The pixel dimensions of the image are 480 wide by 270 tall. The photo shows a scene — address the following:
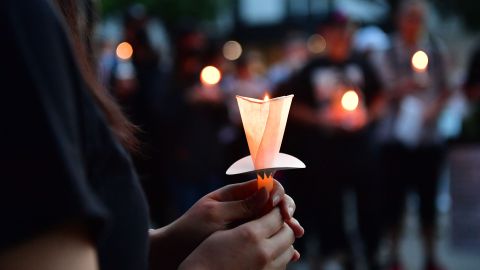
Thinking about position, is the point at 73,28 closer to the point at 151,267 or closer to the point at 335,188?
the point at 151,267

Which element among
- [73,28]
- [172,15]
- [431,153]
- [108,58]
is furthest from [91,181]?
[172,15]

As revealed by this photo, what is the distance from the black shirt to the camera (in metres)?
0.90

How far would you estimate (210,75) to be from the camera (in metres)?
6.42

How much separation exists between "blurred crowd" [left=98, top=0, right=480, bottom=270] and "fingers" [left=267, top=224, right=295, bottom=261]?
14.1 ft

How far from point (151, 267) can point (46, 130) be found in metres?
0.71

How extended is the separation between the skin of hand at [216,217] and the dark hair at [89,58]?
22cm

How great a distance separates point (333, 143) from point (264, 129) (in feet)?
15.4

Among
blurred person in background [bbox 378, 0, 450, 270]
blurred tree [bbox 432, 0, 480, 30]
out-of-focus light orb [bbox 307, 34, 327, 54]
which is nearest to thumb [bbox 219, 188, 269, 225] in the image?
blurred person in background [bbox 378, 0, 450, 270]

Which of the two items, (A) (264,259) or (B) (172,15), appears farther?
(B) (172,15)

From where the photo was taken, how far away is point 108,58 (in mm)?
8117

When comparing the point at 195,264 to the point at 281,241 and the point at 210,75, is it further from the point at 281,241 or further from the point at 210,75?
the point at 210,75

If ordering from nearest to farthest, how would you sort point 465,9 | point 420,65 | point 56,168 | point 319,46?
1. point 56,168
2. point 420,65
3. point 319,46
4. point 465,9

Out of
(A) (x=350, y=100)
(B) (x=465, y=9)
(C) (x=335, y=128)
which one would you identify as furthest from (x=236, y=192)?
(B) (x=465, y=9)

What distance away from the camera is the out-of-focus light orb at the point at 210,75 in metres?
6.40
